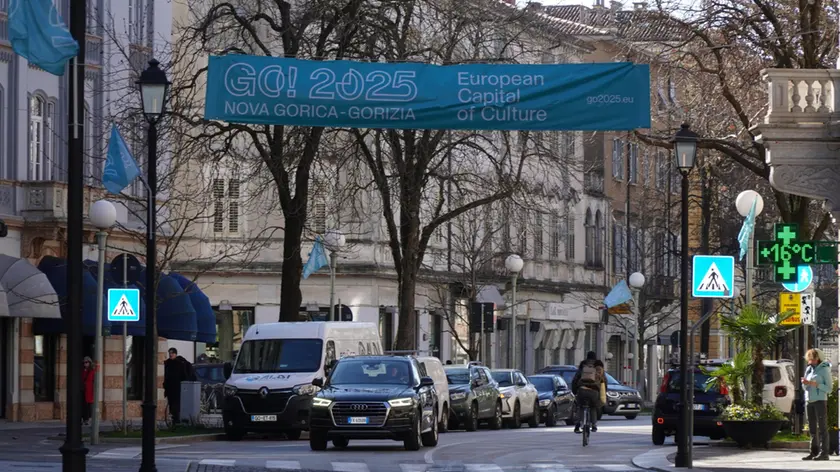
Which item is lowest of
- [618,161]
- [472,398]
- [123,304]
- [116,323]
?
[472,398]

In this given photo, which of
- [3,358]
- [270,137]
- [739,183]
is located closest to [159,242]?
[3,358]

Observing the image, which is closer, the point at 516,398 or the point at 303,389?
the point at 303,389

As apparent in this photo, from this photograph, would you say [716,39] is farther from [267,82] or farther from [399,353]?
[267,82]

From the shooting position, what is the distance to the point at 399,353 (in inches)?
1518

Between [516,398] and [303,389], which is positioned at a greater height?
[303,389]

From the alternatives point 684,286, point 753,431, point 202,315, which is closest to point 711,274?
point 684,286

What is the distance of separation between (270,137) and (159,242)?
12.5 meters

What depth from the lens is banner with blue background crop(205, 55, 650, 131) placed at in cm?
2498

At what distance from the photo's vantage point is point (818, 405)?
2958 cm

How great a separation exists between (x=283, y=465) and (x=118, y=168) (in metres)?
7.25

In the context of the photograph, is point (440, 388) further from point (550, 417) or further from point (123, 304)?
point (550, 417)

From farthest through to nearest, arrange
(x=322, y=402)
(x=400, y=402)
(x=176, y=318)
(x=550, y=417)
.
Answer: (x=550, y=417), (x=176, y=318), (x=322, y=402), (x=400, y=402)

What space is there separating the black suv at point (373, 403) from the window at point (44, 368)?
13.7m

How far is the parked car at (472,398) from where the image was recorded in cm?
4275
